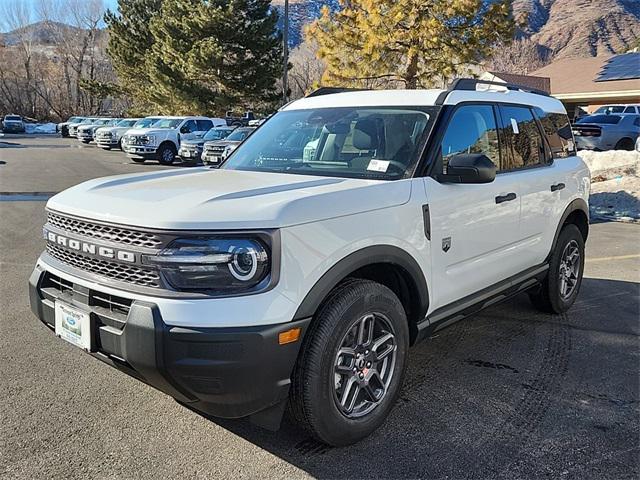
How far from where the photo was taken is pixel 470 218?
3645 millimetres

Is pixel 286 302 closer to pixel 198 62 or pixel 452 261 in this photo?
pixel 452 261

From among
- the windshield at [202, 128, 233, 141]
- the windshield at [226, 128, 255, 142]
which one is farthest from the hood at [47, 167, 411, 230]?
the windshield at [202, 128, 233, 141]

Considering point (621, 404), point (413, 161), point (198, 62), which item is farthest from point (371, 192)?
point (198, 62)

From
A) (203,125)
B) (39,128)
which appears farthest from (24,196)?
(39,128)

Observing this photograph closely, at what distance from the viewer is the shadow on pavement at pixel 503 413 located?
2.87 meters

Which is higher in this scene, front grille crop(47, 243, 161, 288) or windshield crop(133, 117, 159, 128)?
windshield crop(133, 117, 159, 128)

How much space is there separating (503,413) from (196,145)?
18503 millimetres

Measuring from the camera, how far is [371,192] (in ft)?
9.93

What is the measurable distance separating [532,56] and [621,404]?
108785mm

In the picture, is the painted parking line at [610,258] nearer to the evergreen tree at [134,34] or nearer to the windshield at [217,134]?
the windshield at [217,134]

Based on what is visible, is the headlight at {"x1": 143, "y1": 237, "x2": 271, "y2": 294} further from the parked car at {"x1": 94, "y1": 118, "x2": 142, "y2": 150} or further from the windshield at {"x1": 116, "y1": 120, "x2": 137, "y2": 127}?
the windshield at {"x1": 116, "y1": 120, "x2": 137, "y2": 127}

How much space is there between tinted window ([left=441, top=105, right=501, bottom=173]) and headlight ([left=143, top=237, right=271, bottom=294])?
1587 millimetres

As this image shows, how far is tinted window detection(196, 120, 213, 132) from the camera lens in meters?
23.3

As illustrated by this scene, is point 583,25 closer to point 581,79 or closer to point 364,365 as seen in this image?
point 581,79
